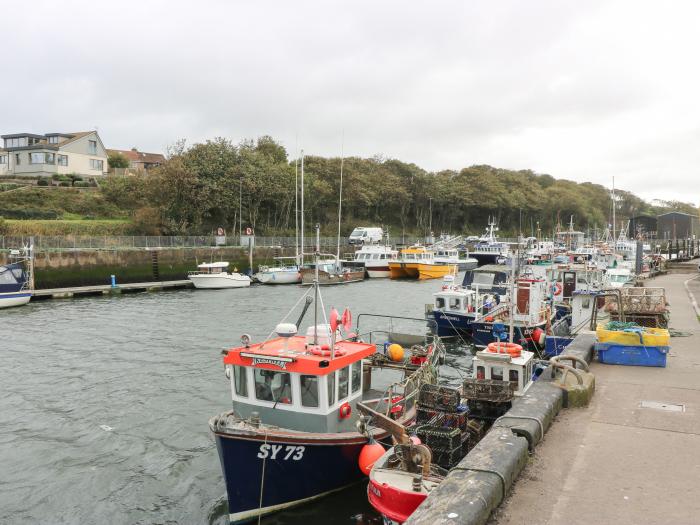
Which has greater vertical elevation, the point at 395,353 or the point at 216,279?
the point at 395,353

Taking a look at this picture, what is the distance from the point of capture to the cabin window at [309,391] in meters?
10.3

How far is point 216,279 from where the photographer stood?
4559cm

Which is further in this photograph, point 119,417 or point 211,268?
point 211,268

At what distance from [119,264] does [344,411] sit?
40324mm

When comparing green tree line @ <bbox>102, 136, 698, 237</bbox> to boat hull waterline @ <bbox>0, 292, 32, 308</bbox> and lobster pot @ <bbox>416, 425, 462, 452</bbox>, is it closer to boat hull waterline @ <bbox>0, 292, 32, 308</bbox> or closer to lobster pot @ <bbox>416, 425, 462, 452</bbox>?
boat hull waterline @ <bbox>0, 292, 32, 308</bbox>

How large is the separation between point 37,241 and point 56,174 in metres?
27.3

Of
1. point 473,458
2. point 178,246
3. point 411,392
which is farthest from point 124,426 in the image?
point 178,246

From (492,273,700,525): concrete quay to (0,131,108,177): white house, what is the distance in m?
73.6

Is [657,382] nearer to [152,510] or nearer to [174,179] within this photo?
[152,510]

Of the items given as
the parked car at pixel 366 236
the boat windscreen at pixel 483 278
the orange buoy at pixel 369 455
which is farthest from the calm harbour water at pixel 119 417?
the parked car at pixel 366 236

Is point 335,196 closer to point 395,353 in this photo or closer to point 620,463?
point 395,353

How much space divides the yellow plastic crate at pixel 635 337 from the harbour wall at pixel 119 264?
39864 millimetres

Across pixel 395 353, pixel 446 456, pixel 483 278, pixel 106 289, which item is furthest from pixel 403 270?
pixel 446 456

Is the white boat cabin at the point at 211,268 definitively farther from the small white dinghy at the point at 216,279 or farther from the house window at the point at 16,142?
the house window at the point at 16,142
